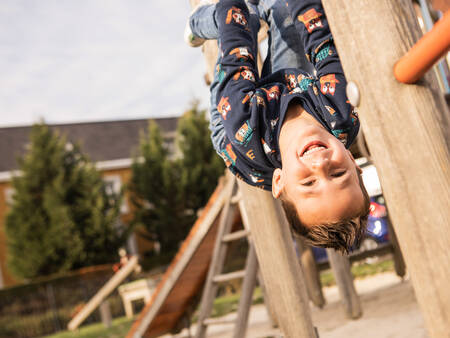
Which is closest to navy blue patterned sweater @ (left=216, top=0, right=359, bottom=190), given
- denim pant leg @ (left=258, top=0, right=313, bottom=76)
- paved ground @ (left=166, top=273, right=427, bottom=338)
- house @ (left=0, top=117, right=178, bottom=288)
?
denim pant leg @ (left=258, top=0, right=313, bottom=76)

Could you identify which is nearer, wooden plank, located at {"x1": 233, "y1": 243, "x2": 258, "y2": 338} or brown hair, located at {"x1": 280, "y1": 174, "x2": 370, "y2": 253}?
brown hair, located at {"x1": 280, "y1": 174, "x2": 370, "y2": 253}

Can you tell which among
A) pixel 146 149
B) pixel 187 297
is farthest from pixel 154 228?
pixel 187 297

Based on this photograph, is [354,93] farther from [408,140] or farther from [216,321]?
[216,321]

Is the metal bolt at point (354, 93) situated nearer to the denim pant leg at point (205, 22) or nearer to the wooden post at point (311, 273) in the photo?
the denim pant leg at point (205, 22)

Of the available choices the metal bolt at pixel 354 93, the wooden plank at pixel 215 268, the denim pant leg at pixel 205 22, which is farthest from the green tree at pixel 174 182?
the metal bolt at pixel 354 93

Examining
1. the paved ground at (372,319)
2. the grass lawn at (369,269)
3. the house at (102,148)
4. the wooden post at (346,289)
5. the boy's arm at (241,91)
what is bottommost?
the grass lawn at (369,269)

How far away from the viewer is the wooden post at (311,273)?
6359 millimetres

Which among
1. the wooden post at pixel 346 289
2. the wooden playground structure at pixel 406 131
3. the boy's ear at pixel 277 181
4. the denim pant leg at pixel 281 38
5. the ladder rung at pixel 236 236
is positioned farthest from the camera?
the wooden post at pixel 346 289

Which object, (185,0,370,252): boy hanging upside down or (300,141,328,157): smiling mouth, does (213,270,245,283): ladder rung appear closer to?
(185,0,370,252): boy hanging upside down

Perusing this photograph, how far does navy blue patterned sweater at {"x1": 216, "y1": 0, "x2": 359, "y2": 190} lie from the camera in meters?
1.89

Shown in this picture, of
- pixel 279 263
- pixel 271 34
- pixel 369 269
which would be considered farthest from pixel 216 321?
pixel 369 269

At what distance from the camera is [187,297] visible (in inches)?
234

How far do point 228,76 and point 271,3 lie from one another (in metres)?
0.62

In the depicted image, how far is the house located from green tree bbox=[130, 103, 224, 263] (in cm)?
187
